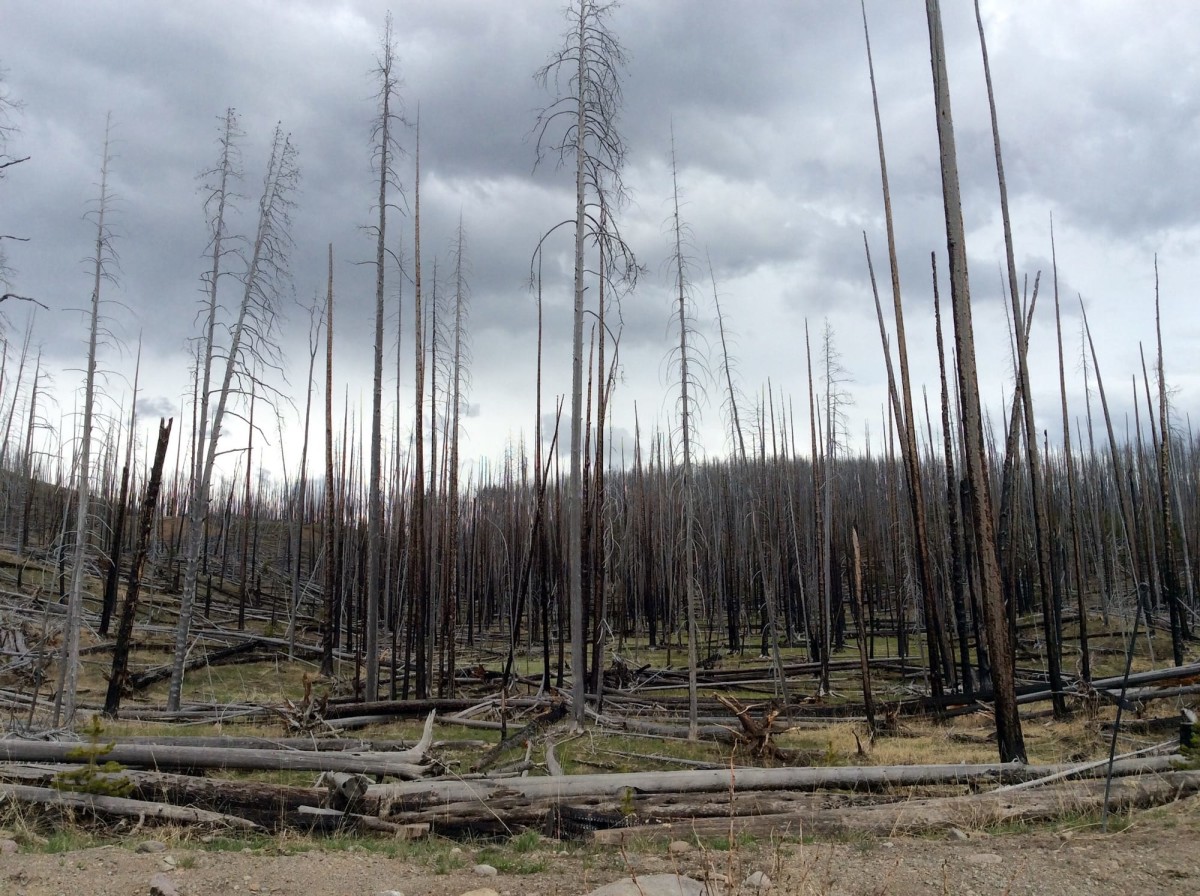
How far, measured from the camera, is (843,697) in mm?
14484

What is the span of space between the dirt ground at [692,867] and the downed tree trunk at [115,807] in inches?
21.3

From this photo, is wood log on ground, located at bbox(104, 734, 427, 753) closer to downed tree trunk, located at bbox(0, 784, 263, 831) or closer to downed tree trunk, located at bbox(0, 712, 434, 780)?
downed tree trunk, located at bbox(0, 712, 434, 780)

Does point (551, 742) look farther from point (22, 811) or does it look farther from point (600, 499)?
point (22, 811)

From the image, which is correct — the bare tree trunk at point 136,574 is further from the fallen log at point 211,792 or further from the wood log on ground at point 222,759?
the fallen log at point 211,792

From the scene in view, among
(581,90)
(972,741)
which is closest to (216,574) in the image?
Answer: (581,90)

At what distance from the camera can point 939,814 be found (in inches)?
224

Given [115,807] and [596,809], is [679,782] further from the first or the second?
[115,807]

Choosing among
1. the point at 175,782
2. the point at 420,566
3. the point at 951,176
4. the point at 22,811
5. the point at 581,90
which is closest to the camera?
the point at 22,811

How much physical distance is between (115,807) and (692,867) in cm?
450

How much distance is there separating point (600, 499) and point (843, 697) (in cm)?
654

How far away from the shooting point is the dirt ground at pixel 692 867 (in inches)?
171

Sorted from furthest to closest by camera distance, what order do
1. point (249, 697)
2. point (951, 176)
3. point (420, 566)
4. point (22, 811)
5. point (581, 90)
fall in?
point (249, 697) < point (420, 566) < point (581, 90) < point (951, 176) < point (22, 811)

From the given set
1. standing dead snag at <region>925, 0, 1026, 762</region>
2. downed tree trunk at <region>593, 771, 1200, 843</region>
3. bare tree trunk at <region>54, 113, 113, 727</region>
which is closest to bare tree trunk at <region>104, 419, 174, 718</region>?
bare tree trunk at <region>54, 113, 113, 727</region>

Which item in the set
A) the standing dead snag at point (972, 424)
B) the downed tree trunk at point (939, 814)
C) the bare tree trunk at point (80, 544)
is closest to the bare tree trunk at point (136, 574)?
the bare tree trunk at point (80, 544)
